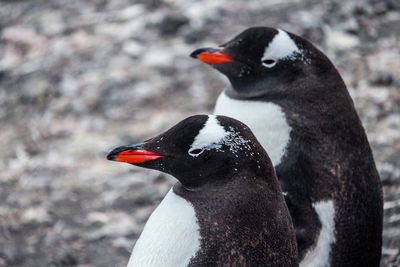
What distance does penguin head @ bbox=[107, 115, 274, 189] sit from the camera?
243 cm

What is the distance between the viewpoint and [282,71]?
324cm

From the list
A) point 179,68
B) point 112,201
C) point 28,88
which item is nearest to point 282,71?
point 112,201

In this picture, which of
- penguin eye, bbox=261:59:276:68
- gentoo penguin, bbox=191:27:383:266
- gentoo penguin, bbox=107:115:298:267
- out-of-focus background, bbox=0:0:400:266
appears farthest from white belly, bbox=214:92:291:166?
out-of-focus background, bbox=0:0:400:266

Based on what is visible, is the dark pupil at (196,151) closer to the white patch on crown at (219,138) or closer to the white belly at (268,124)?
the white patch on crown at (219,138)

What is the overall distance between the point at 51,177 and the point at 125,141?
1.85ft

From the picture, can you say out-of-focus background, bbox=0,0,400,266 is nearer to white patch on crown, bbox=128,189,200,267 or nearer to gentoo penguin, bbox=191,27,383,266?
gentoo penguin, bbox=191,27,383,266

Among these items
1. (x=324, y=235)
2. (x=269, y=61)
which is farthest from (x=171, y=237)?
(x=269, y=61)

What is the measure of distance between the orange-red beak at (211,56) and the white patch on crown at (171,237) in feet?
3.21

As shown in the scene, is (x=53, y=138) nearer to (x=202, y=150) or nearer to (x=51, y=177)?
(x=51, y=177)

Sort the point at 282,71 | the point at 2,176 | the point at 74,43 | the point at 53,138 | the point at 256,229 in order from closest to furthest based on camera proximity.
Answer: the point at 256,229
the point at 282,71
the point at 2,176
the point at 53,138
the point at 74,43

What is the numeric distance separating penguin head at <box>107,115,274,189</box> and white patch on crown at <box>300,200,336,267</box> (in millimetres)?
615

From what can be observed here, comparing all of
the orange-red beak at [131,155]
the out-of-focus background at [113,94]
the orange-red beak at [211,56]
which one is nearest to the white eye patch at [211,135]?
the orange-red beak at [131,155]

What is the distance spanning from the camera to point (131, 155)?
2.54 meters

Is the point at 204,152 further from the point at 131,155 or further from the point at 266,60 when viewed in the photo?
the point at 266,60
